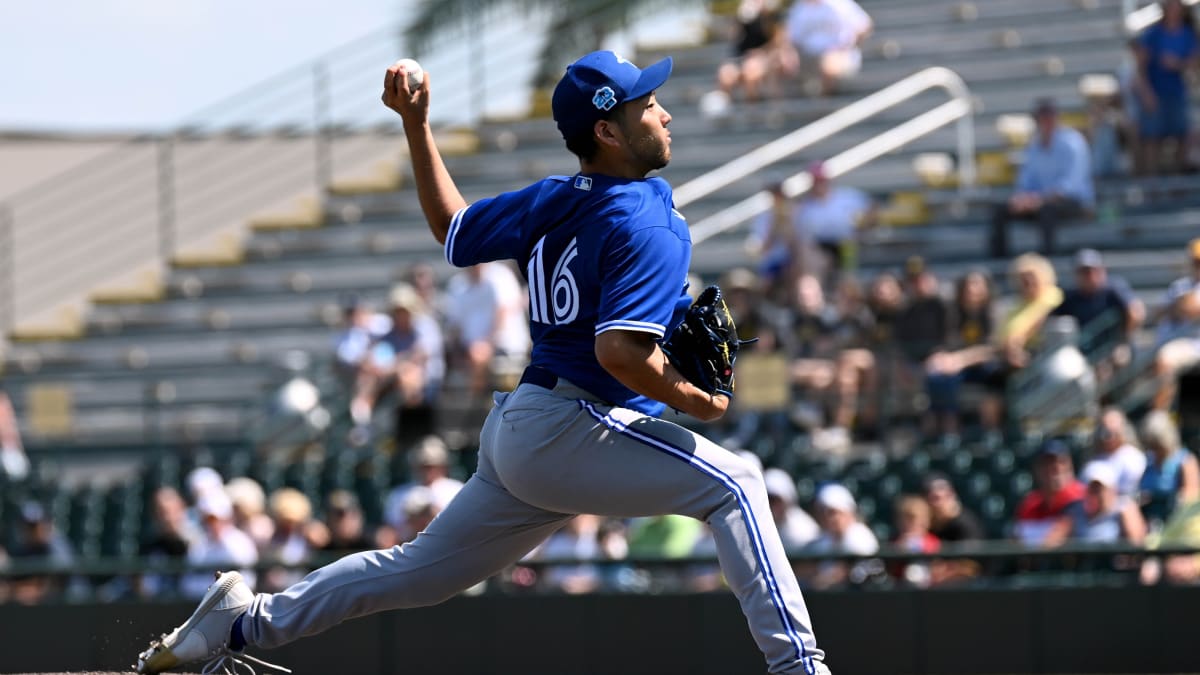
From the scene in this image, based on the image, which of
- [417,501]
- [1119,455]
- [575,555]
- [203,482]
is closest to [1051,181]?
[1119,455]

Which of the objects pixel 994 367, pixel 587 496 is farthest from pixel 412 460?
pixel 587 496

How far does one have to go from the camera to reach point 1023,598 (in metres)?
9.13

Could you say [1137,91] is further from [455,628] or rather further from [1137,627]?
[455,628]

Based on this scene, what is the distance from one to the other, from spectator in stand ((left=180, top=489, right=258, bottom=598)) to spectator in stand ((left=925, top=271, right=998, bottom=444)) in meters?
4.15

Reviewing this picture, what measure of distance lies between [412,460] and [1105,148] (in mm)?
5689

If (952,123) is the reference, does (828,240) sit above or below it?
below

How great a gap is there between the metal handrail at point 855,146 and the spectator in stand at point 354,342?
9.27 feet

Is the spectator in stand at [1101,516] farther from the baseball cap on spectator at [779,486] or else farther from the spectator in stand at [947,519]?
the baseball cap on spectator at [779,486]

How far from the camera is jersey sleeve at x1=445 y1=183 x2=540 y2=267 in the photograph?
539cm

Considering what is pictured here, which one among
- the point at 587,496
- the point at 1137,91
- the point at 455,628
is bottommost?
the point at 455,628

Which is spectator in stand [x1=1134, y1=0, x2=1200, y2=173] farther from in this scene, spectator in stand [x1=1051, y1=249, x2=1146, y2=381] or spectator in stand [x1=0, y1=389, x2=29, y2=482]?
spectator in stand [x1=0, y1=389, x2=29, y2=482]

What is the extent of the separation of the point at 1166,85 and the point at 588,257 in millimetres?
9833

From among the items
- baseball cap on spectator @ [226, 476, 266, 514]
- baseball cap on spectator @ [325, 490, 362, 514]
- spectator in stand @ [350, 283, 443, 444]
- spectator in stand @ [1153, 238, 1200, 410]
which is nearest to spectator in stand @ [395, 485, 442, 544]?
baseball cap on spectator @ [325, 490, 362, 514]

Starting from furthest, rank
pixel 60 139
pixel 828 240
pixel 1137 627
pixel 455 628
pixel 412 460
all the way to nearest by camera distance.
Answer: pixel 60 139
pixel 828 240
pixel 412 460
pixel 455 628
pixel 1137 627
